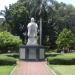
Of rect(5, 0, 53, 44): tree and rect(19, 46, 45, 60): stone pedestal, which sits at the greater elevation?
rect(5, 0, 53, 44): tree

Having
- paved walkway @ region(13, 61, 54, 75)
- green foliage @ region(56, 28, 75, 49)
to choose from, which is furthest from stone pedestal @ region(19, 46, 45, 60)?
green foliage @ region(56, 28, 75, 49)

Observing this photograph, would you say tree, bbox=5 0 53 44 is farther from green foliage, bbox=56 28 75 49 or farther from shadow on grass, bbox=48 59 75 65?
shadow on grass, bbox=48 59 75 65

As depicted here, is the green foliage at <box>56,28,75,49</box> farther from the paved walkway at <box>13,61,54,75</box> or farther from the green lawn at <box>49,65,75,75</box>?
the green lawn at <box>49,65,75,75</box>

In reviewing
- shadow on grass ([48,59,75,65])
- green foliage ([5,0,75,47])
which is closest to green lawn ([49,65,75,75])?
shadow on grass ([48,59,75,65])

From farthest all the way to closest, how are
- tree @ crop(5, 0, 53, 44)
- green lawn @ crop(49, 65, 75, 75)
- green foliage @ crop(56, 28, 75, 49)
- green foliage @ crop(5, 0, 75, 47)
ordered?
tree @ crop(5, 0, 53, 44)
green foliage @ crop(5, 0, 75, 47)
green foliage @ crop(56, 28, 75, 49)
green lawn @ crop(49, 65, 75, 75)

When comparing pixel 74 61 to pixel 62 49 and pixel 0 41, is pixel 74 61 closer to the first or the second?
pixel 0 41

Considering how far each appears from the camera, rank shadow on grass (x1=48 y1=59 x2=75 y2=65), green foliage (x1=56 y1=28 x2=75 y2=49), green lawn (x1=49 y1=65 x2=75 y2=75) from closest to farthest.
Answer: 1. green lawn (x1=49 y1=65 x2=75 y2=75)
2. shadow on grass (x1=48 y1=59 x2=75 y2=65)
3. green foliage (x1=56 y1=28 x2=75 y2=49)

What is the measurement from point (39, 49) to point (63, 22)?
131 ft

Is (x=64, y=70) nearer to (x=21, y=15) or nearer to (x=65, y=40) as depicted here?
(x=65, y=40)

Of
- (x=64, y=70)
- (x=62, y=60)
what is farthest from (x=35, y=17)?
(x=64, y=70)

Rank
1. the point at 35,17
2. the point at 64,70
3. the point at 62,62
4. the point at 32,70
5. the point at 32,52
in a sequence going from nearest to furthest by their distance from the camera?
the point at 32,70
the point at 64,70
the point at 62,62
the point at 32,52
the point at 35,17

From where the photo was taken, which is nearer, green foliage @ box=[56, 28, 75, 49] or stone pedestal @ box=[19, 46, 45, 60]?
stone pedestal @ box=[19, 46, 45, 60]

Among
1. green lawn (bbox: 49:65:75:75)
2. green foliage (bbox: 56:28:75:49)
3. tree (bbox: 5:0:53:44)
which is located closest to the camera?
green lawn (bbox: 49:65:75:75)

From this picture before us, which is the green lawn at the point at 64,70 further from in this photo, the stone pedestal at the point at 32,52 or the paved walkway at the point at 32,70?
the stone pedestal at the point at 32,52
